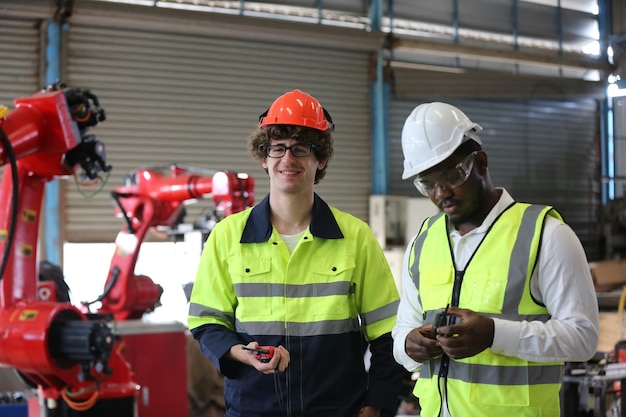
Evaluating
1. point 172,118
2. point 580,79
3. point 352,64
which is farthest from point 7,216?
point 580,79

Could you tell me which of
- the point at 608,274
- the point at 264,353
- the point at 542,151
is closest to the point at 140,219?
the point at 264,353

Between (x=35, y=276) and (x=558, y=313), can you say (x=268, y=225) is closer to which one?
(x=558, y=313)

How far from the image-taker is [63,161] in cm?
459

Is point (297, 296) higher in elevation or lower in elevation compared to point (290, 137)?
lower

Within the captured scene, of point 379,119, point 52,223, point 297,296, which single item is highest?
point 379,119

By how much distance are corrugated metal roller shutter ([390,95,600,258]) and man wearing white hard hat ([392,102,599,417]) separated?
26.6ft

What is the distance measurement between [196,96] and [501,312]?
7258 mm

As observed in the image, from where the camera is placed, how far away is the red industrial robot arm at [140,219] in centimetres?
638

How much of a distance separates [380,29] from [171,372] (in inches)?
227

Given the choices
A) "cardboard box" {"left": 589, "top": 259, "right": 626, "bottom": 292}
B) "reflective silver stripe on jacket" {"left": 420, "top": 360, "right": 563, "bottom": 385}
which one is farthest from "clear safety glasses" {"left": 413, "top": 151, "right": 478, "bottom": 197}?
"cardboard box" {"left": 589, "top": 259, "right": 626, "bottom": 292}

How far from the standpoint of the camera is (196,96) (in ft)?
30.1

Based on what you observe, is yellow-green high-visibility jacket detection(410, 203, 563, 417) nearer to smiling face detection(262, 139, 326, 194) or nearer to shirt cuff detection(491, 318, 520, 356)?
shirt cuff detection(491, 318, 520, 356)

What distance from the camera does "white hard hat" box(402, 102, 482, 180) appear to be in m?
2.51

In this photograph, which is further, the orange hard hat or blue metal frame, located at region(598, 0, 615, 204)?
blue metal frame, located at region(598, 0, 615, 204)
